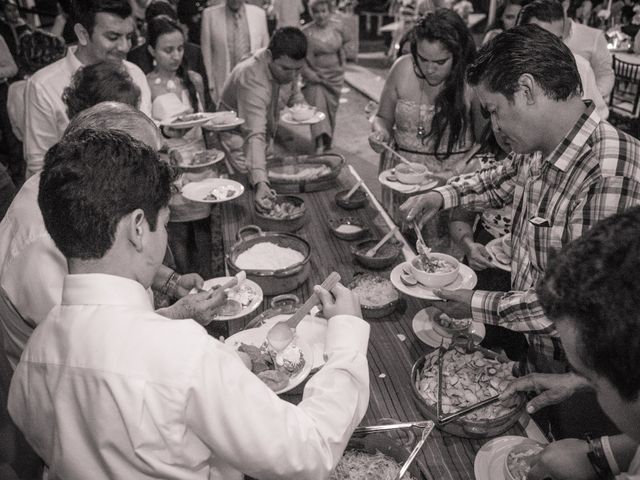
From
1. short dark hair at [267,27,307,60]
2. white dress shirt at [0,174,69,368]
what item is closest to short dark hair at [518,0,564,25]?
short dark hair at [267,27,307,60]

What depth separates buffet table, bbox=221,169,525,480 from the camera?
55.6 inches

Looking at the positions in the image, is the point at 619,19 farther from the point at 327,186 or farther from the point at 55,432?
the point at 55,432

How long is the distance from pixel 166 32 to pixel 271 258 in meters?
2.15

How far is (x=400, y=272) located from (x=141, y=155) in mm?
1261

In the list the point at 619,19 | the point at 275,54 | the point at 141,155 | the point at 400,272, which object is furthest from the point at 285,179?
the point at 619,19

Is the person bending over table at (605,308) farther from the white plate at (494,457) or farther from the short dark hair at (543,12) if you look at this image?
the short dark hair at (543,12)

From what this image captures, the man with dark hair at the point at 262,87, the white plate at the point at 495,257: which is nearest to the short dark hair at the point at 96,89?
the man with dark hair at the point at 262,87

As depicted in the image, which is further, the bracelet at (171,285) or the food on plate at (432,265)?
the bracelet at (171,285)

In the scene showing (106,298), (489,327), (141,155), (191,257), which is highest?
(141,155)

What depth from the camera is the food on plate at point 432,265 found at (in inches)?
80.0

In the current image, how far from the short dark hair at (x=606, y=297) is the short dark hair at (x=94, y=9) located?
114 inches

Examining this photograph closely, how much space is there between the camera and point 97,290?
1007 mm

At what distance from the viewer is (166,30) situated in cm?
355

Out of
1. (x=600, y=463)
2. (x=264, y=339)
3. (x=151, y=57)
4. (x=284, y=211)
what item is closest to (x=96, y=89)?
(x=284, y=211)
